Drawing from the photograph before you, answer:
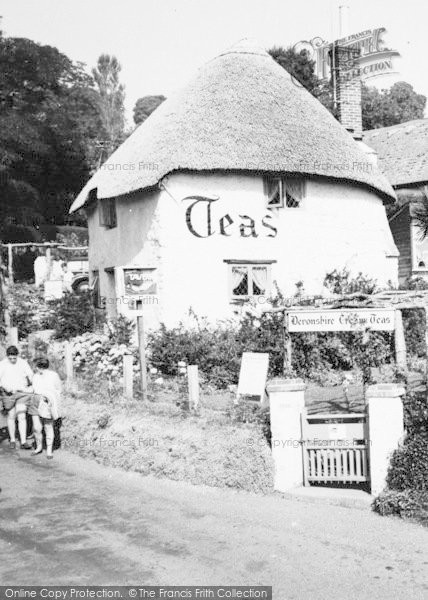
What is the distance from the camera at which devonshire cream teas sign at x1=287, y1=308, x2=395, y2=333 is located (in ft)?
39.0

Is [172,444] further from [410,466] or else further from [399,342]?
[399,342]

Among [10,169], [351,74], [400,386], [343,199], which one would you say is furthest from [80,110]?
[400,386]

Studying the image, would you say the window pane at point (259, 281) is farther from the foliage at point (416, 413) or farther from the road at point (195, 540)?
the road at point (195, 540)

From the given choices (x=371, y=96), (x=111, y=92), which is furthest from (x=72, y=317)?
(x=111, y=92)

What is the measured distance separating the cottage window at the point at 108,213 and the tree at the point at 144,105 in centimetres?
4689

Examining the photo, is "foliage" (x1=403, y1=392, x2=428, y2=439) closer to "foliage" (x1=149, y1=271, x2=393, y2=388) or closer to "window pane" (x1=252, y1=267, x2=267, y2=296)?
"foliage" (x1=149, y1=271, x2=393, y2=388)

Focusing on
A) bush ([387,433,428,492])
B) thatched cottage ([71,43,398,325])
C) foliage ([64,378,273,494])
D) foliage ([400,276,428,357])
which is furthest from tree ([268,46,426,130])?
bush ([387,433,428,492])

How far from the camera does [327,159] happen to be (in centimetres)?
1859

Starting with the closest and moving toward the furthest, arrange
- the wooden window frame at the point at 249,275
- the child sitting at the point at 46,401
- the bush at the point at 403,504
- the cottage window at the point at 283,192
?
the bush at the point at 403,504 < the child sitting at the point at 46,401 < the wooden window frame at the point at 249,275 < the cottage window at the point at 283,192

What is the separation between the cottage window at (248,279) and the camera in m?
18.1

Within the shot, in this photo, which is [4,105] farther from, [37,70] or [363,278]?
[363,278]

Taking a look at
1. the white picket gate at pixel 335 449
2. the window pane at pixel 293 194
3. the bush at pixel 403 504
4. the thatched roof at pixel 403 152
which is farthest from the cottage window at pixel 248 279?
the bush at pixel 403 504

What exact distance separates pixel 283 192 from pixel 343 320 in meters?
7.37

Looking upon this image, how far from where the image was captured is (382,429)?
930 centimetres
